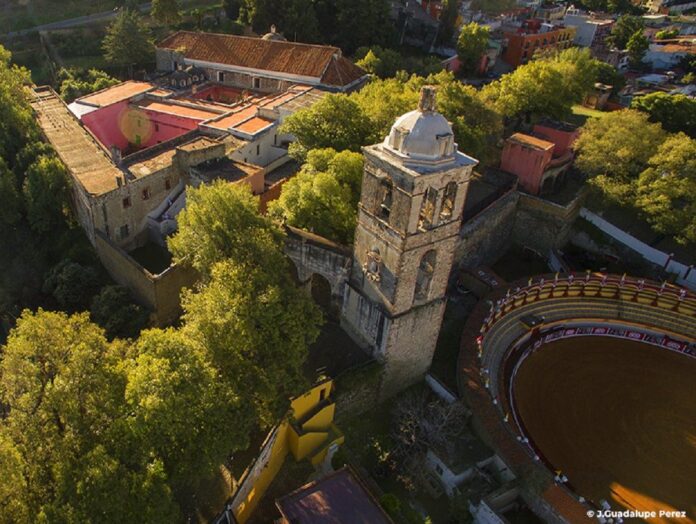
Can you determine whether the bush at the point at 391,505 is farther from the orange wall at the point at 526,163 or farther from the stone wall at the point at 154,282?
the orange wall at the point at 526,163

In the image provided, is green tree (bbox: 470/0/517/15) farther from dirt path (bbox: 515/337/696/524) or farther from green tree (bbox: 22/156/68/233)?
green tree (bbox: 22/156/68/233)

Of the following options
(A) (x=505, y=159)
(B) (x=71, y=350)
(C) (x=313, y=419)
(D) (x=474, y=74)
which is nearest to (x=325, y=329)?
(C) (x=313, y=419)

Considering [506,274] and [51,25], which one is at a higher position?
[51,25]

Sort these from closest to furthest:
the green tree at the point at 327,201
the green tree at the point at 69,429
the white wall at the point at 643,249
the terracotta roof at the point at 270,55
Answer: the green tree at the point at 69,429 < the green tree at the point at 327,201 < the white wall at the point at 643,249 < the terracotta roof at the point at 270,55

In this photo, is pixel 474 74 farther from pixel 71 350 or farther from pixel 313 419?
pixel 71 350

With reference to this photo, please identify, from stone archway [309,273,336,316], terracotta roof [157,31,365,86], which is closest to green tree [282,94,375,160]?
stone archway [309,273,336,316]

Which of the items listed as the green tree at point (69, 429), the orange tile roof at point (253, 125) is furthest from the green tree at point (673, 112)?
the green tree at point (69, 429)

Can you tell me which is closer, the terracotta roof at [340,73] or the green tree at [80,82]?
the terracotta roof at [340,73]
